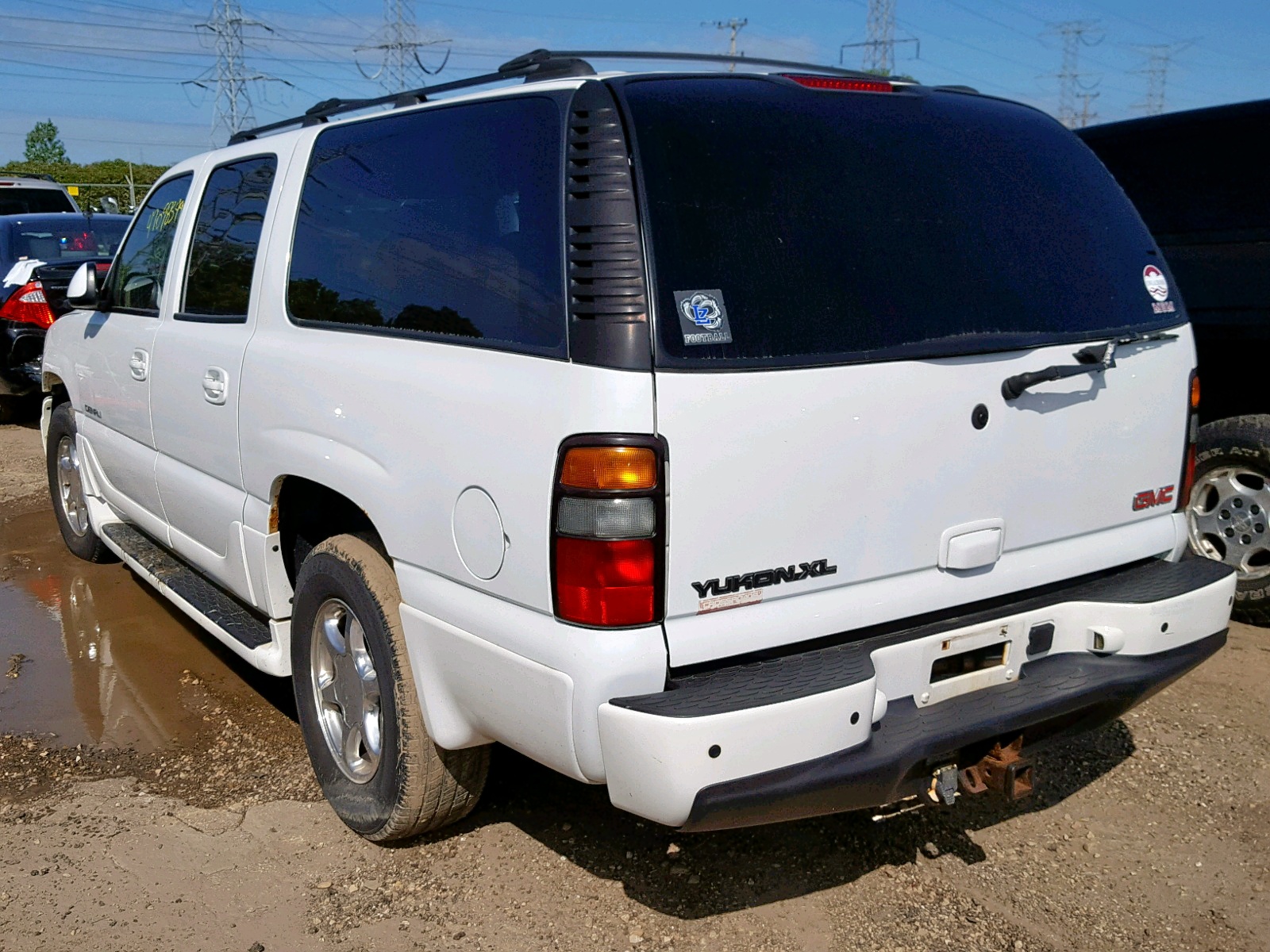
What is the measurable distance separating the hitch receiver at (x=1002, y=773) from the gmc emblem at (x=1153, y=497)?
780mm

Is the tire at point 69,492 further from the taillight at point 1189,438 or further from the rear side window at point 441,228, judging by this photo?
the taillight at point 1189,438

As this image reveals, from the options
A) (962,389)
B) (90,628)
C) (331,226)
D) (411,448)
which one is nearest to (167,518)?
(90,628)

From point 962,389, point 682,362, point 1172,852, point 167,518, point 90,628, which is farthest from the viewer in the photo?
point 90,628

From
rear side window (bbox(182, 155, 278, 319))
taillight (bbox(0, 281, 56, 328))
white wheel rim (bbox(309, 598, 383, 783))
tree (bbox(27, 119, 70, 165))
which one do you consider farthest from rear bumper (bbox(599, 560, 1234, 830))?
tree (bbox(27, 119, 70, 165))

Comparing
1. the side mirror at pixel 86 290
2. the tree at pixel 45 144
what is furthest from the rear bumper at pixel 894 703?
the tree at pixel 45 144

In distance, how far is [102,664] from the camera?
4906 mm

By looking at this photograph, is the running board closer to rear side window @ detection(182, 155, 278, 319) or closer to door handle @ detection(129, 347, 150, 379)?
door handle @ detection(129, 347, 150, 379)

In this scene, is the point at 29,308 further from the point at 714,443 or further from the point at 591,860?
the point at 714,443

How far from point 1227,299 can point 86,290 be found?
4813 mm

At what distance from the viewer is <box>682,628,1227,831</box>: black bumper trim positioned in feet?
7.90

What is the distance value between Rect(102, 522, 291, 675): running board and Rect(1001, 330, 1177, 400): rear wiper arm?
233cm

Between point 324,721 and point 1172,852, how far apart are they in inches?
98.0

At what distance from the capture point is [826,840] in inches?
133

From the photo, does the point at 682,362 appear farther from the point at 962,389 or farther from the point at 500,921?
the point at 500,921
